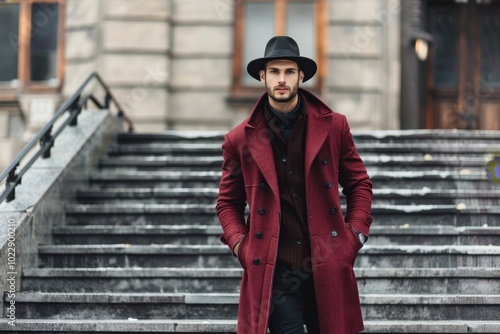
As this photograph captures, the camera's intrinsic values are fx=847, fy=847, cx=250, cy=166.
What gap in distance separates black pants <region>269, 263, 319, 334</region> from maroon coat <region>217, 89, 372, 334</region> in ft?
0.18

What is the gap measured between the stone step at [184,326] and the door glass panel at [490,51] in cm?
943

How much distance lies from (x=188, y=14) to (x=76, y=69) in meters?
2.18

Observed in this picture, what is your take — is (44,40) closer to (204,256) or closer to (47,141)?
(47,141)

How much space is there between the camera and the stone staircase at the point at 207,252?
6934 millimetres

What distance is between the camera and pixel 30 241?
7.92 m

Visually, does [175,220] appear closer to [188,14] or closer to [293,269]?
[293,269]

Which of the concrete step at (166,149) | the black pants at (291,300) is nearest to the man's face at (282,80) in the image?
the black pants at (291,300)

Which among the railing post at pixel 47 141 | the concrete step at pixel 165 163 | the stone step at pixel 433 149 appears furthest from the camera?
the stone step at pixel 433 149

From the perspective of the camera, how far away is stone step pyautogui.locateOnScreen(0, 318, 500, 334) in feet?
21.4

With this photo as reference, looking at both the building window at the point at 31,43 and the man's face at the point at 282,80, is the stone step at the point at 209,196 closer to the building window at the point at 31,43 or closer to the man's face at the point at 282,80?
the man's face at the point at 282,80

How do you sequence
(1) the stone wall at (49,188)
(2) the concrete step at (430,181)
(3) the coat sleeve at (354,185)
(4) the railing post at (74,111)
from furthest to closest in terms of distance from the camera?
1. (4) the railing post at (74,111)
2. (2) the concrete step at (430,181)
3. (1) the stone wall at (49,188)
4. (3) the coat sleeve at (354,185)

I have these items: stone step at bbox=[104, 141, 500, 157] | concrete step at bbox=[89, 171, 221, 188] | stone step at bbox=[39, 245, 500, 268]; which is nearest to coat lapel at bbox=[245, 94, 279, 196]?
stone step at bbox=[39, 245, 500, 268]

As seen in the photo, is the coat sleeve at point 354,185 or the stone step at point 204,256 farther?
the stone step at point 204,256

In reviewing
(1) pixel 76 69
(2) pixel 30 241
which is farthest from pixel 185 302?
(1) pixel 76 69
